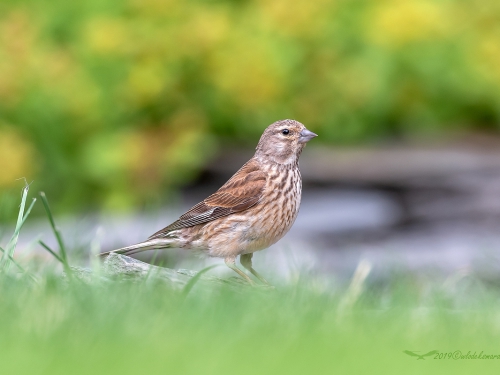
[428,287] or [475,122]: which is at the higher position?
[475,122]

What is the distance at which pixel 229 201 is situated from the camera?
5.78m

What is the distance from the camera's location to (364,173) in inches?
350

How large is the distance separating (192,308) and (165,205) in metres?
4.90

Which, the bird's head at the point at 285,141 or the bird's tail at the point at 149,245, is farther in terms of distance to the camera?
the bird's head at the point at 285,141

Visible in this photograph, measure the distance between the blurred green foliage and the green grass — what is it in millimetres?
4189

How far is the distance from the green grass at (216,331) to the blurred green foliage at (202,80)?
4.19 m

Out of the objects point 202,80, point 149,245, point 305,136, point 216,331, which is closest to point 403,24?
point 202,80

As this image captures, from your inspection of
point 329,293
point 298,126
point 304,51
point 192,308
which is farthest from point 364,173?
point 192,308

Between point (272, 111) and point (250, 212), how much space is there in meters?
3.34

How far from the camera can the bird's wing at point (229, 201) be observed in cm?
571

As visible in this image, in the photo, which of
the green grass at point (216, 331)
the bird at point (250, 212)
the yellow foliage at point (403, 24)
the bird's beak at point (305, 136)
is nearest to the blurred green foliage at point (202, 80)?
the yellow foliage at point (403, 24)

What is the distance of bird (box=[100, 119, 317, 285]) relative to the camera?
219 inches

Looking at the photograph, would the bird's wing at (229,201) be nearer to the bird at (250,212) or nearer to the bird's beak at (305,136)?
the bird at (250,212)

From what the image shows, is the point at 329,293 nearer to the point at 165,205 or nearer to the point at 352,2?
the point at 165,205
